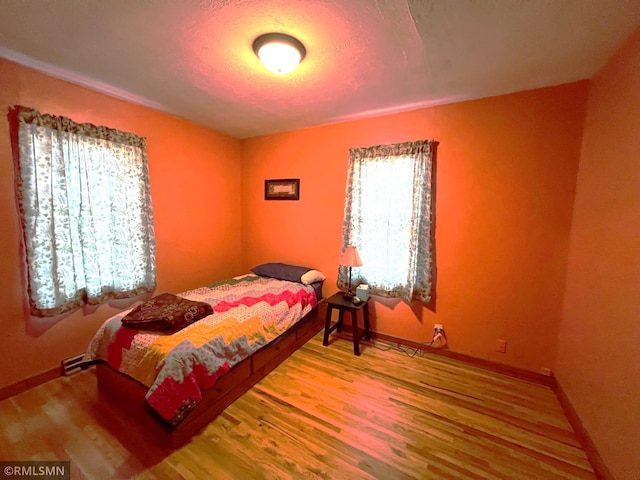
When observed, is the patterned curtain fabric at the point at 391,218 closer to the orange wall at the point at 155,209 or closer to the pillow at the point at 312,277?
the pillow at the point at 312,277

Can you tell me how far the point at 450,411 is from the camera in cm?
181

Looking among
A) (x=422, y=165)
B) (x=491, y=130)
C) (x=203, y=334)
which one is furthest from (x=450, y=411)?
(x=491, y=130)

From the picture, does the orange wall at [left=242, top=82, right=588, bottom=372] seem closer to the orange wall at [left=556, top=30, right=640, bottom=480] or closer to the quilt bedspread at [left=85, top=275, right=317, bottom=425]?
the orange wall at [left=556, top=30, right=640, bottom=480]

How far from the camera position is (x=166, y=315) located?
1.78 metres

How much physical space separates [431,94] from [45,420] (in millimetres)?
3798

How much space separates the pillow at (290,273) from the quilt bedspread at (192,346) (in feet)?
1.66

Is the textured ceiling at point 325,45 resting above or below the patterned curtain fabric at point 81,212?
above

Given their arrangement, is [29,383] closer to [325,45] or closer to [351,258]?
[351,258]

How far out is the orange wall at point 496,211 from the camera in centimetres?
200

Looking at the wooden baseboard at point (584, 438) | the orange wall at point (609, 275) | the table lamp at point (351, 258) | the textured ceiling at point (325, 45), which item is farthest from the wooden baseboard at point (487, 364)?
the textured ceiling at point (325, 45)

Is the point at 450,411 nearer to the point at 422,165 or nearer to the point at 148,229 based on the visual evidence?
the point at 422,165

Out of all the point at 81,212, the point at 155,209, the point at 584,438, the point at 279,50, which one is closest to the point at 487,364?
the point at 584,438

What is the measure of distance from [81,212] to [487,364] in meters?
3.85

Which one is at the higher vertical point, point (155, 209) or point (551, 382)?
point (155, 209)
